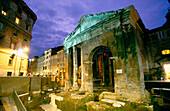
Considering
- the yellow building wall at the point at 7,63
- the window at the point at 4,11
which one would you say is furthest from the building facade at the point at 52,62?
the window at the point at 4,11

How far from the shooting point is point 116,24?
782cm

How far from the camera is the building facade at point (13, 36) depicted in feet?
47.5

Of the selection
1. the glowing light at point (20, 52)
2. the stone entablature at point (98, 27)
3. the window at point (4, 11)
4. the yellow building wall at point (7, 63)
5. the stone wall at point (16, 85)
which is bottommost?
the stone wall at point (16, 85)

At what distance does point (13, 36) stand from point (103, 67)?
18.1m

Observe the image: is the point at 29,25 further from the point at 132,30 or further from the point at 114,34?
the point at 132,30

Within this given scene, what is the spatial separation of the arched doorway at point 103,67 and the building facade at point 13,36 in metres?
12.9

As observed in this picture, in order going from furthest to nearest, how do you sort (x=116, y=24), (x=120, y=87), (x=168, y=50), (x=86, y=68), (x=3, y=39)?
(x=3, y=39), (x=168, y=50), (x=86, y=68), (x=116, y=24), (x=120, y=87)

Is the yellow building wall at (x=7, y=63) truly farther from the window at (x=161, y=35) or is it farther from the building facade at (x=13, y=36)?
the window at (x=161, y=35)

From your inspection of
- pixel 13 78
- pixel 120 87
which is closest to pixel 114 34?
pixel 120 87

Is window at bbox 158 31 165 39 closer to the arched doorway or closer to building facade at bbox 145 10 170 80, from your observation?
building facade at bbox 145 10 170 80

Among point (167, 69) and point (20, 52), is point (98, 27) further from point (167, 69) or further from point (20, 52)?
point (20, 52)

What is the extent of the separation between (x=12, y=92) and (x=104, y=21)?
8861 mm

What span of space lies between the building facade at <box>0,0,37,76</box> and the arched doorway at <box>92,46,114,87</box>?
12929 mm

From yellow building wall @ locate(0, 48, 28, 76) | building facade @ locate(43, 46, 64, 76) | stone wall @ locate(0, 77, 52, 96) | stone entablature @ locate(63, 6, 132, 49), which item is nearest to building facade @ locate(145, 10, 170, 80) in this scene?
stone entablature @ locate(63, 6, 132, 49)
